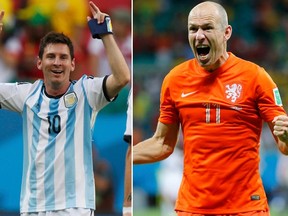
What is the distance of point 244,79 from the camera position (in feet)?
16.0

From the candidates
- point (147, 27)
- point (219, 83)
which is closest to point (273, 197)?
point (147, 27)

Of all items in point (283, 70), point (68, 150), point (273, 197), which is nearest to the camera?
point (68, 150)

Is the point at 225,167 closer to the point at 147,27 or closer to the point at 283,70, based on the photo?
the point at 283,70

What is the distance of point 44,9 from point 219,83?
3035 millimetres

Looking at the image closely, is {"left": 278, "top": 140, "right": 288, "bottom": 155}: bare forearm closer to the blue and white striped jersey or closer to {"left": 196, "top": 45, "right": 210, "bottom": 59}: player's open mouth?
{"left": 196, "top": 45, "right": 210, "bottom": 59}: player's open mouth

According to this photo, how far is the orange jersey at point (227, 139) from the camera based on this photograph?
480cm

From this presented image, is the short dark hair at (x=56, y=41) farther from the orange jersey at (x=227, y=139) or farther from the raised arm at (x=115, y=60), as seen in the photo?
the orange jersey at (x=227, y=139)

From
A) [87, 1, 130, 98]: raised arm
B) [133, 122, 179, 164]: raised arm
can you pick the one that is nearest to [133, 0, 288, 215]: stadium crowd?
[133, 122, 179, 164]: raised arm

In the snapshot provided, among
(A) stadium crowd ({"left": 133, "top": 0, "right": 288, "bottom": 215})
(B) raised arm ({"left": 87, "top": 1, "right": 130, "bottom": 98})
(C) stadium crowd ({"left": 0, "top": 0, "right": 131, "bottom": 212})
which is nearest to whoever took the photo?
(B) raised arm ({"left": 87, "top": 1, "right": 130, "bottom": 98})

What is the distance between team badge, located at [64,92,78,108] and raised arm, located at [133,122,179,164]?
2.04 ft

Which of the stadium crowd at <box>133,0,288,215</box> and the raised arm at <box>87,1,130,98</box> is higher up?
the stadium crowd at <box>133,0,288,215</box>

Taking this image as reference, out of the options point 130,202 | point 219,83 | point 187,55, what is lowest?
point 130,202

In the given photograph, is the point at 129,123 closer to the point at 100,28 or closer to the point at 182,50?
the point at 100,28

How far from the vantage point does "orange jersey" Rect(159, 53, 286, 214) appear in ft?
Answer: 15.8
